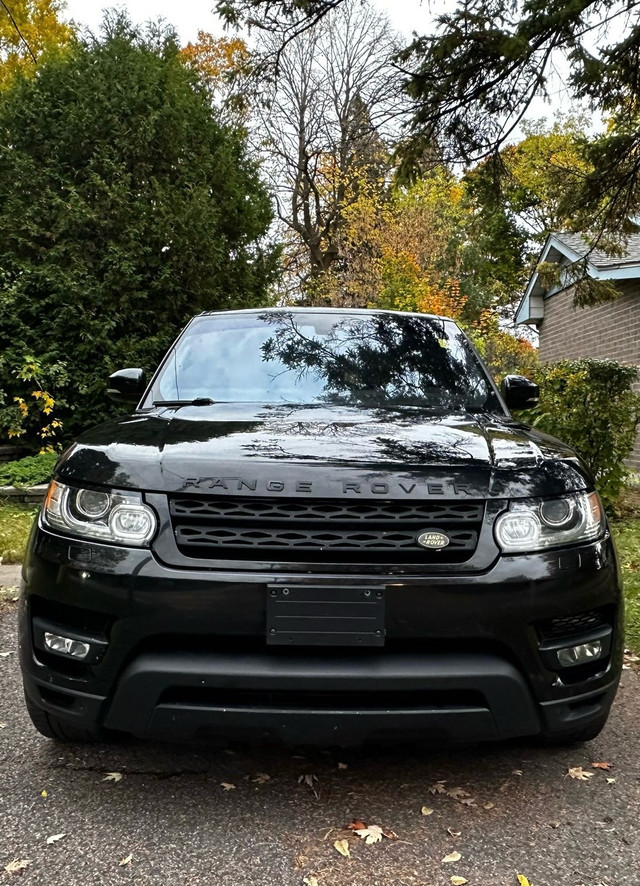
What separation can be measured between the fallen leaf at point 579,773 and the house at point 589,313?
6136 millimetres

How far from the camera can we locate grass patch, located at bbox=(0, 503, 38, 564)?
19.5 ft

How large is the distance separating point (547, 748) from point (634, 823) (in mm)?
416

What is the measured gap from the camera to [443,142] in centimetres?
698

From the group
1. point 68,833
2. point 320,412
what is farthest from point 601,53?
point 68,833

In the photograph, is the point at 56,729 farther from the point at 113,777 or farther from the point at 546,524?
the point at 546,524

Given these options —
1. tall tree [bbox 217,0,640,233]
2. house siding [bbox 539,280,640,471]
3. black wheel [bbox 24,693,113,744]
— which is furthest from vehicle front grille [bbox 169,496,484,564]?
house siding [bbox 539,280,640,471]

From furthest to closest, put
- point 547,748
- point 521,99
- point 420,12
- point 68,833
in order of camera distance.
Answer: point 521,99, point 420,12, point 547,748, point 68,833

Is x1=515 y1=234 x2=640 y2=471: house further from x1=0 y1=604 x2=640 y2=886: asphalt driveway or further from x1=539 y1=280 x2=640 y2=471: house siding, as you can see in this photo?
x1=0 y1=604 x2=640 y2=886: asphalt driveway

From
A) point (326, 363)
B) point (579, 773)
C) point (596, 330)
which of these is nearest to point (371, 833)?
point (579, 773)

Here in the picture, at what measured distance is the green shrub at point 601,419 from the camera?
274 inches

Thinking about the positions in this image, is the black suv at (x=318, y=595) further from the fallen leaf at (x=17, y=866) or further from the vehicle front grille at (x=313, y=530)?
the fallen leaf at (x=17, y=866)

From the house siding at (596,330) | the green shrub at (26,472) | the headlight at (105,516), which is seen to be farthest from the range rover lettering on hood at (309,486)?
the house siding at (596,330)

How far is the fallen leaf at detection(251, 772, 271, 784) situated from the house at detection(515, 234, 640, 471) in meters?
6.59

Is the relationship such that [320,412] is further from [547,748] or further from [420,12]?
[420,12]
